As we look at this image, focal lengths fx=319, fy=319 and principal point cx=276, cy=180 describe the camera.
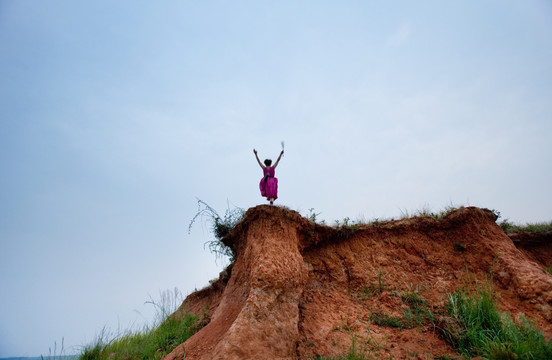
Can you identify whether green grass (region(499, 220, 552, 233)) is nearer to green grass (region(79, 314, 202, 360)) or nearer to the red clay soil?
the red clay soil

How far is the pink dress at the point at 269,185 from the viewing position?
8.33 metres

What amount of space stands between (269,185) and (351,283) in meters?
3.10

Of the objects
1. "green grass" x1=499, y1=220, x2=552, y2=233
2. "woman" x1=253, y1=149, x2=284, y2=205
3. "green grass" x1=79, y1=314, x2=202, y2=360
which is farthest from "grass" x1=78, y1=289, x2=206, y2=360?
"green grass" x1=499, y1=220, x2=552, y2=233

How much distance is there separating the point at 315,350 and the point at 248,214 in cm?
325

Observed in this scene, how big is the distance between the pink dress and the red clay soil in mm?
1000

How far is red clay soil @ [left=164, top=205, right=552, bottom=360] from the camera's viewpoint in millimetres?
5504

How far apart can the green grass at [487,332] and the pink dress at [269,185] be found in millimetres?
4495

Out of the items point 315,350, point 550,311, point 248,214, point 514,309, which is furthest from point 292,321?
point 550,311

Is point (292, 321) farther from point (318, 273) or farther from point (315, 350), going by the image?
point (318, 273)

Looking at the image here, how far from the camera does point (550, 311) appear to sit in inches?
232

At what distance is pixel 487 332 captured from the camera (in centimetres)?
525

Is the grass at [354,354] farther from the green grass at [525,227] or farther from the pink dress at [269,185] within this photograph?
the green grass at [525,227]

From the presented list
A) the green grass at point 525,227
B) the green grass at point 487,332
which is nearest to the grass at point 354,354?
the green grass at point 487,332

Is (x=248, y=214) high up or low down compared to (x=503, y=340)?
up
